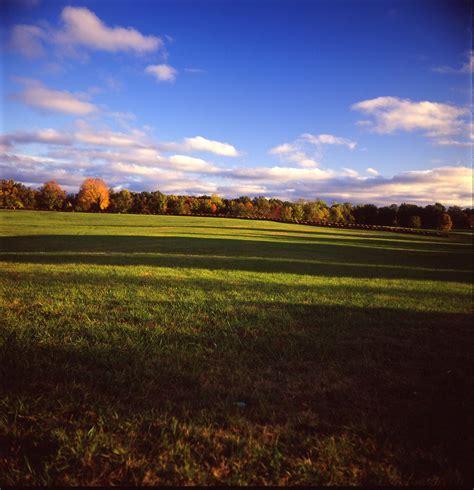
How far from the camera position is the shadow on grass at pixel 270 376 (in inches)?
138

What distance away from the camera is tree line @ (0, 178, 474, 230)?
9699 cm

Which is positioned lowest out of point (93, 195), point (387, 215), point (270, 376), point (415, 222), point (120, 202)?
point (270, 376)

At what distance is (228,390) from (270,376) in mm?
742

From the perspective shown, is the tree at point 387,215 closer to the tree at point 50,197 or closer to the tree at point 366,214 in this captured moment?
the tree at point 366,214

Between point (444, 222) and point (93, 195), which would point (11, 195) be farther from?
point (444, 222)

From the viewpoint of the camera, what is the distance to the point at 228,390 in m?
3.97

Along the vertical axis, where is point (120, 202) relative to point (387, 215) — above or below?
above

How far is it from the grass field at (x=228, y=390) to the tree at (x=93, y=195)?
326 feet

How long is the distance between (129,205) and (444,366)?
111 m

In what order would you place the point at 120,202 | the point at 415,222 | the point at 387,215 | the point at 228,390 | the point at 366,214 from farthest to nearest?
the point at 366,214, the point at 387,215, the point at 120,202, the point at 415,222, the point at 228,390

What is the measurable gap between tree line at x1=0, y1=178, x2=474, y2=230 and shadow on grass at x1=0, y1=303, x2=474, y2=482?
87.4 m

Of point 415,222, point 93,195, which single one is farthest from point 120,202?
point 415,222

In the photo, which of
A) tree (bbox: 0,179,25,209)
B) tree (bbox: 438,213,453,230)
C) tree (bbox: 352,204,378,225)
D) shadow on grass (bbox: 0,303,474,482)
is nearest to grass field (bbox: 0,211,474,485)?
shadow on grass (bbox: 0,303,474,482)

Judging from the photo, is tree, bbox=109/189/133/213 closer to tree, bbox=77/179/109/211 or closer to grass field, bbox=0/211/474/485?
tree, bbox=77/179/109/211
